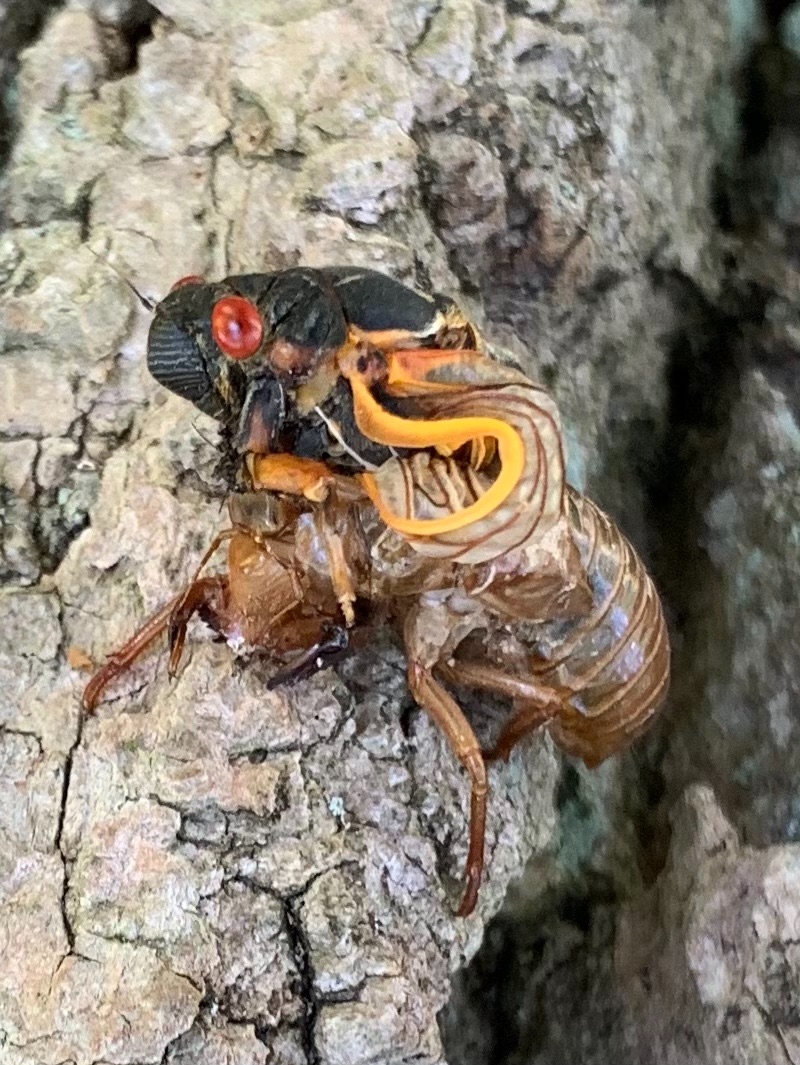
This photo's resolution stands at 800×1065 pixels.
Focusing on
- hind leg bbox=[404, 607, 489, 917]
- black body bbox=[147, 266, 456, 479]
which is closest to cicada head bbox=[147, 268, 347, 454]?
black body bbox=[147, 266, 456, 479]

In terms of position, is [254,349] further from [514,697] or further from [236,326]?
[514,697]

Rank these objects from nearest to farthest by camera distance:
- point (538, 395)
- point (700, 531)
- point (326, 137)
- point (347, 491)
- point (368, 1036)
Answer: point (368, 1036), point (538, 395), point (347, 491), point (326, 137), point (700, 531)

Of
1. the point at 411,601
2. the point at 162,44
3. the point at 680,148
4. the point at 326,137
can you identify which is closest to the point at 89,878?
the point at 411,601

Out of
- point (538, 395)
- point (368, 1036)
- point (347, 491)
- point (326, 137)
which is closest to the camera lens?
point (368, 1036)

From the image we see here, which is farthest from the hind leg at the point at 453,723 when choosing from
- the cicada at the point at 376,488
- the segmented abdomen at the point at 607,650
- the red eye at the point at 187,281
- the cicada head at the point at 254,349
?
the red eye at the point at 187,281

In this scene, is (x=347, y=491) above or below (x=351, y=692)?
above

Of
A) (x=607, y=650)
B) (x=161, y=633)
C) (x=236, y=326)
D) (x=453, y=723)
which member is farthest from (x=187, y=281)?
(x=607, y=650)

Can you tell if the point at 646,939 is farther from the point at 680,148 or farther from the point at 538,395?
the point at 680,148
